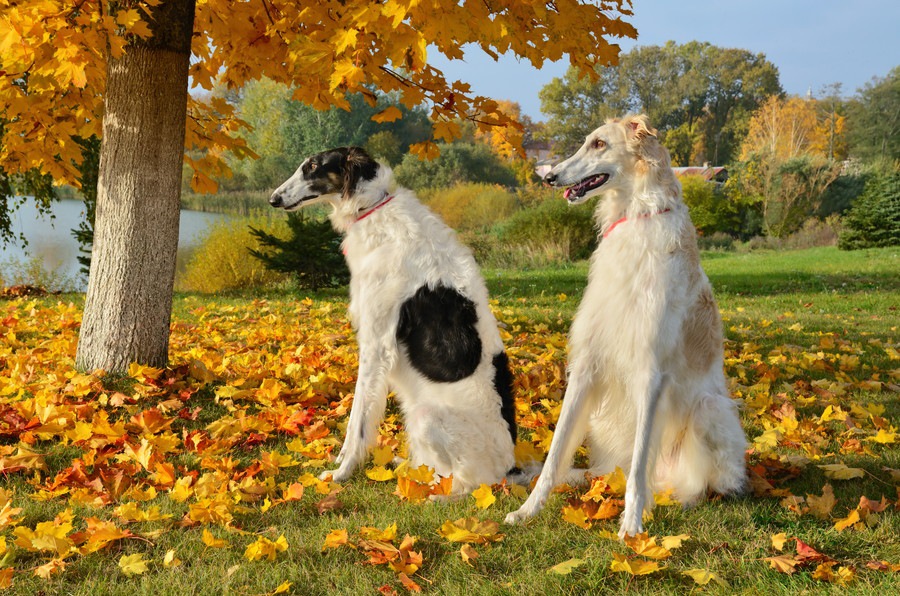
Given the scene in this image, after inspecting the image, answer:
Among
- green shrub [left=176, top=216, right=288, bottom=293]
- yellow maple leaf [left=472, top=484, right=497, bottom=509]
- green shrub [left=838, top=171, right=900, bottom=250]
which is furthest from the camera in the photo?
green shrub [left=838, top=171, right=900, bottom=250]

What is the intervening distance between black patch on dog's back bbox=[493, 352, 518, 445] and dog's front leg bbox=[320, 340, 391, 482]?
2.01ft

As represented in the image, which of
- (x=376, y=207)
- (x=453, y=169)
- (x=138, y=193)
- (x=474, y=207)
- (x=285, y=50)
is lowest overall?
(x=376, y=207)

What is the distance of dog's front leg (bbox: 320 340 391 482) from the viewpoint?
3.66m

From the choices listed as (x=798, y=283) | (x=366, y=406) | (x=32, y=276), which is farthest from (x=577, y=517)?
(x=32, y=276)

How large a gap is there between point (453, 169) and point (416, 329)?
2972 centimetres

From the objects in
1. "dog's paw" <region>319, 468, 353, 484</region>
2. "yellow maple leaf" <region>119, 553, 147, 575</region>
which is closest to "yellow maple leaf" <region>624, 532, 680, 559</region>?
"dog's paw" <region>319, 468, 353, 484</region>

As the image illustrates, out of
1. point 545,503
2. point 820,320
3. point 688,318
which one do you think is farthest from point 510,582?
point 820,320

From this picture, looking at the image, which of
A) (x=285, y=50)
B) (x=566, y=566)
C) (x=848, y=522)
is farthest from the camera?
(x=285, y=50)

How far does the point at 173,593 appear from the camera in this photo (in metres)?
2.46

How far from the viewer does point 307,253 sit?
11.0 metres

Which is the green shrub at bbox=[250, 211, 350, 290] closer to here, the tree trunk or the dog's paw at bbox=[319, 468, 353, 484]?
the tree trunk

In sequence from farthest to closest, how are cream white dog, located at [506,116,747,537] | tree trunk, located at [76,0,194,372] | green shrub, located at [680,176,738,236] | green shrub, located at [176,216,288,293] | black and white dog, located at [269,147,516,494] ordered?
green shrub, located at [680,176,738,236]
green shrub, located at [176,216,288,293]
tree trunk, located at [76,0,194,372]
black and white dog, located at [269,147,516,494]
cream white dog, located at [506,116,747,537]

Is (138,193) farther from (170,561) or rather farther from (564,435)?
(564,435)

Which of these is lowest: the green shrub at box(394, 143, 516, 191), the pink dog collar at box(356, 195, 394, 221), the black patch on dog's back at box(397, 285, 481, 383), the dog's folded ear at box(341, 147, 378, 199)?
the black patch on dog's back at box(397, 285, 481, 383)
